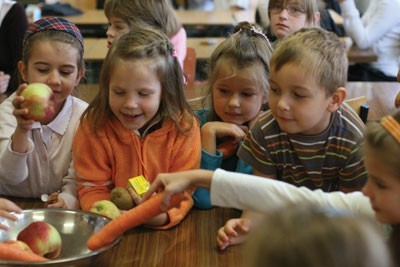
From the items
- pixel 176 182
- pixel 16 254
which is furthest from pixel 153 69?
pixel 16 254

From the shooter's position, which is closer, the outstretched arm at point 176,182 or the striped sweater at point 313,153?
the outstretched arm at point 176,182

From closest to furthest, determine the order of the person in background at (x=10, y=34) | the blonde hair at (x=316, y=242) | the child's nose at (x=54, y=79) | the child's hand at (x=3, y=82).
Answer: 1. the blonde hair at (x=316, y=242)
2. the child's nose at (x=54, y=79)
3. the child's hand at (x=3, y=82)
4. the person in background at (x=10, y=34)

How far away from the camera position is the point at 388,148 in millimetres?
1133

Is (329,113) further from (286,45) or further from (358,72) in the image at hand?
(358,72)

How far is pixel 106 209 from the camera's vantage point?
1.51m

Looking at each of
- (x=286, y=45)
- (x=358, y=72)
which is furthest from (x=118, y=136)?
(x=358, y=72)

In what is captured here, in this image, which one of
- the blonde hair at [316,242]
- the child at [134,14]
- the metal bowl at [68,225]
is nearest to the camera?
Answer: the blonde hair at [316,242]

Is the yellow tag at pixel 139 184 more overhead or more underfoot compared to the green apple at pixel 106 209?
more overhead

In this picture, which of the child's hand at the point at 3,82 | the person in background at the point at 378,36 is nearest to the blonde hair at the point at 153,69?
the child's hand at the point at 3,82

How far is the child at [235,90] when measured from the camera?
6.12 ft

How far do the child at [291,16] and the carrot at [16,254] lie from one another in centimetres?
185

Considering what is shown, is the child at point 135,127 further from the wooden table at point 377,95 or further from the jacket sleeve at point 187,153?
the wooden table at point 377,95

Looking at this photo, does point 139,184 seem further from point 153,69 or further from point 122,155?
point 153,69

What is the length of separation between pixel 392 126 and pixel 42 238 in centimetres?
84
